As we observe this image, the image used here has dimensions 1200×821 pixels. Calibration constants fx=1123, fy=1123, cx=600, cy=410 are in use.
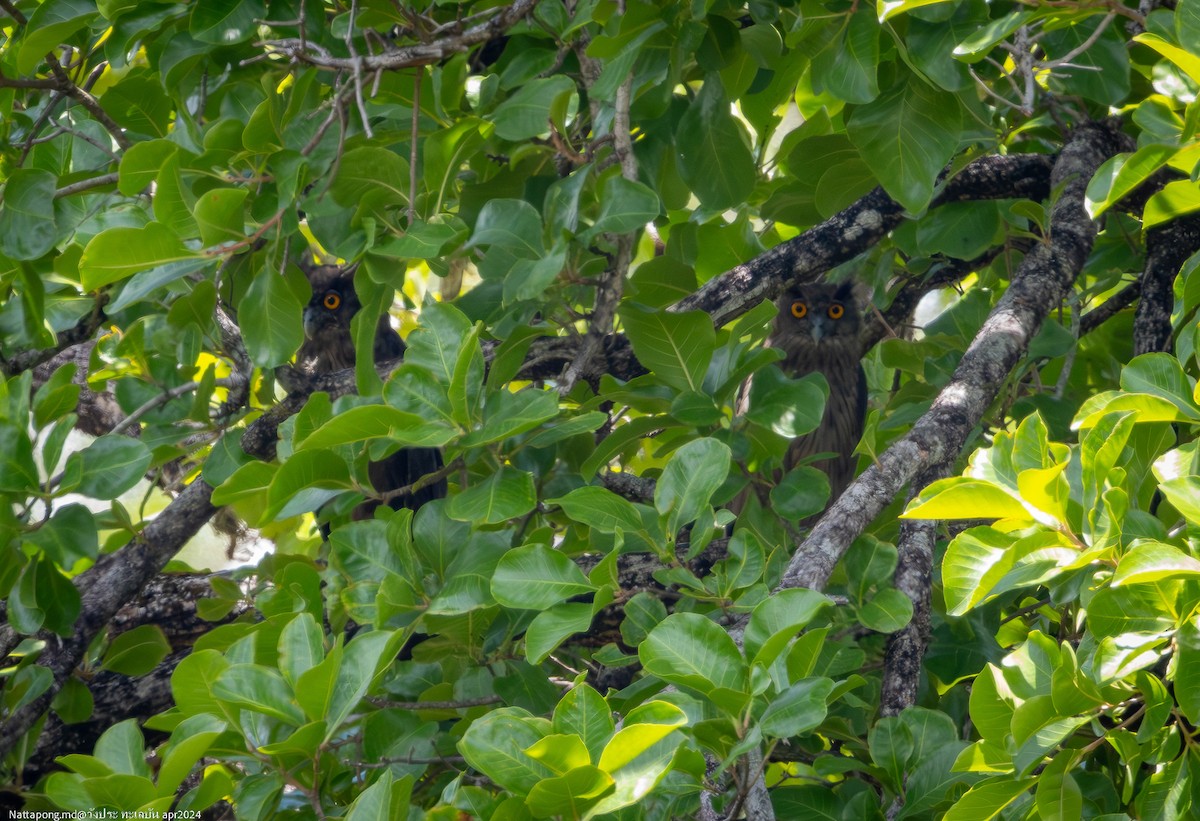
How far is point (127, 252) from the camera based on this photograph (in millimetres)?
1702

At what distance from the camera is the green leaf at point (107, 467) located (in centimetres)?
218

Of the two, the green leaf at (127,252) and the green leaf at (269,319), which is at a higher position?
the green leaf at (127,252)

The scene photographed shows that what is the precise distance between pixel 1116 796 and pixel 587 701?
0.83 m

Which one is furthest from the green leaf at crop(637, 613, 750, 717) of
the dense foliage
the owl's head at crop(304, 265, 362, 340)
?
the owl's head at crop(304, 265, 362, 340)

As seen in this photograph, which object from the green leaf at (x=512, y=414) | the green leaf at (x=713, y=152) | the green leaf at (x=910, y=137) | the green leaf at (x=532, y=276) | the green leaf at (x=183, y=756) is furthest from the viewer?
the green leaf at (x=713, y=152)

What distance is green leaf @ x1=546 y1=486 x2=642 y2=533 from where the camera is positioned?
5.44 feet

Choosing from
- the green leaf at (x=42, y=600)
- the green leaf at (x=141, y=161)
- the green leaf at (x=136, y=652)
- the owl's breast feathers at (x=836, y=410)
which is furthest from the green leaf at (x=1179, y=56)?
the owl's breast feathers at (x=836, y=410)

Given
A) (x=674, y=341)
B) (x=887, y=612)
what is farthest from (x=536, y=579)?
(x=674, y=341)

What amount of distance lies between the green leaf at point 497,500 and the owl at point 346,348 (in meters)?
3.33

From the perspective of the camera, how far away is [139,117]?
239 centimetres

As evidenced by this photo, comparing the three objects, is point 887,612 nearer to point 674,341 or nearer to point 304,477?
point 674,341

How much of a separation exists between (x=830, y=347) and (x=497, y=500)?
426 centimetres

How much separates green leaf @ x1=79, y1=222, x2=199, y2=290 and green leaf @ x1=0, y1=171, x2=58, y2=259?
602 mm

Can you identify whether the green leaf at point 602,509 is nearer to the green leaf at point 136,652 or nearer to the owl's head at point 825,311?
the green leaf at point 136,652
